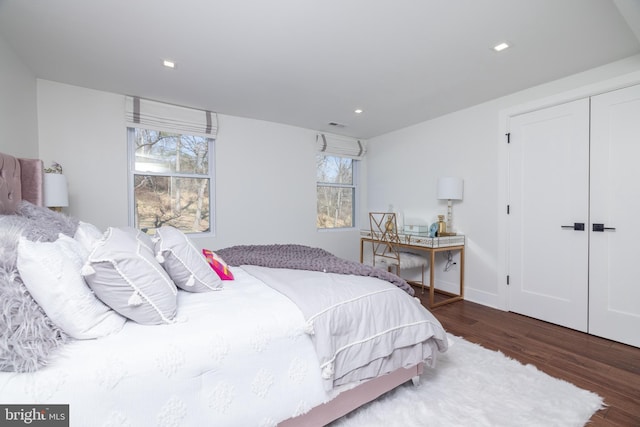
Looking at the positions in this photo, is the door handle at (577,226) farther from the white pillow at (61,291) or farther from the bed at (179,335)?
the white pillow at (61,291)

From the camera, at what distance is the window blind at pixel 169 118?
292 centimetres

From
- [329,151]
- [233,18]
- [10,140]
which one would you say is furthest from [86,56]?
[329,151]

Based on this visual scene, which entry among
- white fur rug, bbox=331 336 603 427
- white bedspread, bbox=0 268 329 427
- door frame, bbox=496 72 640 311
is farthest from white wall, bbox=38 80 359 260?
white fur rug, bbox=331 336 603 427

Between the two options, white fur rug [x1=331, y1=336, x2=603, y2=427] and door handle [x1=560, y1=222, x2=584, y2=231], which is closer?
white fur rug [x1=331, y1=336, x2=603, y2=427]

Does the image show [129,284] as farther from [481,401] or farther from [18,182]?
[481,401]

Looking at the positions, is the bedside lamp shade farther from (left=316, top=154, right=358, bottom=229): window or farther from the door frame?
(left=316, top=154, right=358, bottom=229): window

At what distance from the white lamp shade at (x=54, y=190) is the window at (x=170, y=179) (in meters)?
0.87

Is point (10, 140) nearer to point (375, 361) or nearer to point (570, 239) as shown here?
point (375, 361)

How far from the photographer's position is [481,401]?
1.60 metres

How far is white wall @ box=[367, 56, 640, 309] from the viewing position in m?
2.66

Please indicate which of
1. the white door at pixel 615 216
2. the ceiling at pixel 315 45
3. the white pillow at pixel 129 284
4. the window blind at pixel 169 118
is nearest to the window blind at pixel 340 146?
the ceiling at pixel 315 45

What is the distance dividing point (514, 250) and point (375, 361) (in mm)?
2440

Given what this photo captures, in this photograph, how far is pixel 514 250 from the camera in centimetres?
300

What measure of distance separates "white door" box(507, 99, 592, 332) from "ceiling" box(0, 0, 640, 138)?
48 cm
